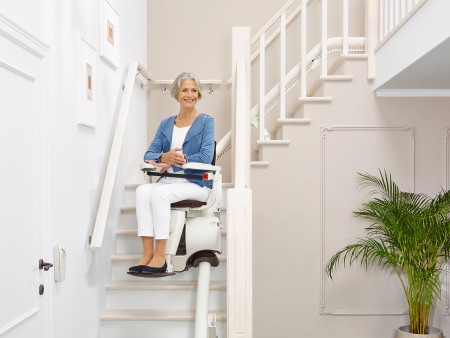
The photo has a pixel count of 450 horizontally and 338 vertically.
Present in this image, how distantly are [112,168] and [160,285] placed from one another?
33.6 inches

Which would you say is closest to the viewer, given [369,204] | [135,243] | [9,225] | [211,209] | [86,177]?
[9,225]

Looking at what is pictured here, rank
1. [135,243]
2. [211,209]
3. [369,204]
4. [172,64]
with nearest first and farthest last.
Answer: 1. [211,209]
2. [135,243]
3. [369,204]
4. [172,64]

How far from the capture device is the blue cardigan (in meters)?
3.69

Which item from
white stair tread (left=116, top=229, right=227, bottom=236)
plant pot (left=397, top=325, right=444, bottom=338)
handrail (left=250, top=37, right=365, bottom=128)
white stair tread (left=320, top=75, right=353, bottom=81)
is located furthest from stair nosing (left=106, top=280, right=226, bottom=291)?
white stair tread (left=320, top=75, right=353, bottom=81)

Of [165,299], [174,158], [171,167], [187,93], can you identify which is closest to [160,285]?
[165,299]

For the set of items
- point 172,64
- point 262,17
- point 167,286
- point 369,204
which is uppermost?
point 262,17

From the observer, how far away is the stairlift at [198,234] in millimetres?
3559

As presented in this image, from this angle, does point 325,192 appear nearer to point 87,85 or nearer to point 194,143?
point 194,143

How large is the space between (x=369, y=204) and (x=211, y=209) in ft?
5.71

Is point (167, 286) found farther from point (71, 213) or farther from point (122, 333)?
point (71, 213)

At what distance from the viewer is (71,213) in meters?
3.31

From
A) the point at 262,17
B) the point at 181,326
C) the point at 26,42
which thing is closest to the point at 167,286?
the point at 181,326

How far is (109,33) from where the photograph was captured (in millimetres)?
4148

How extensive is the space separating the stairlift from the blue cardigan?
70mm
